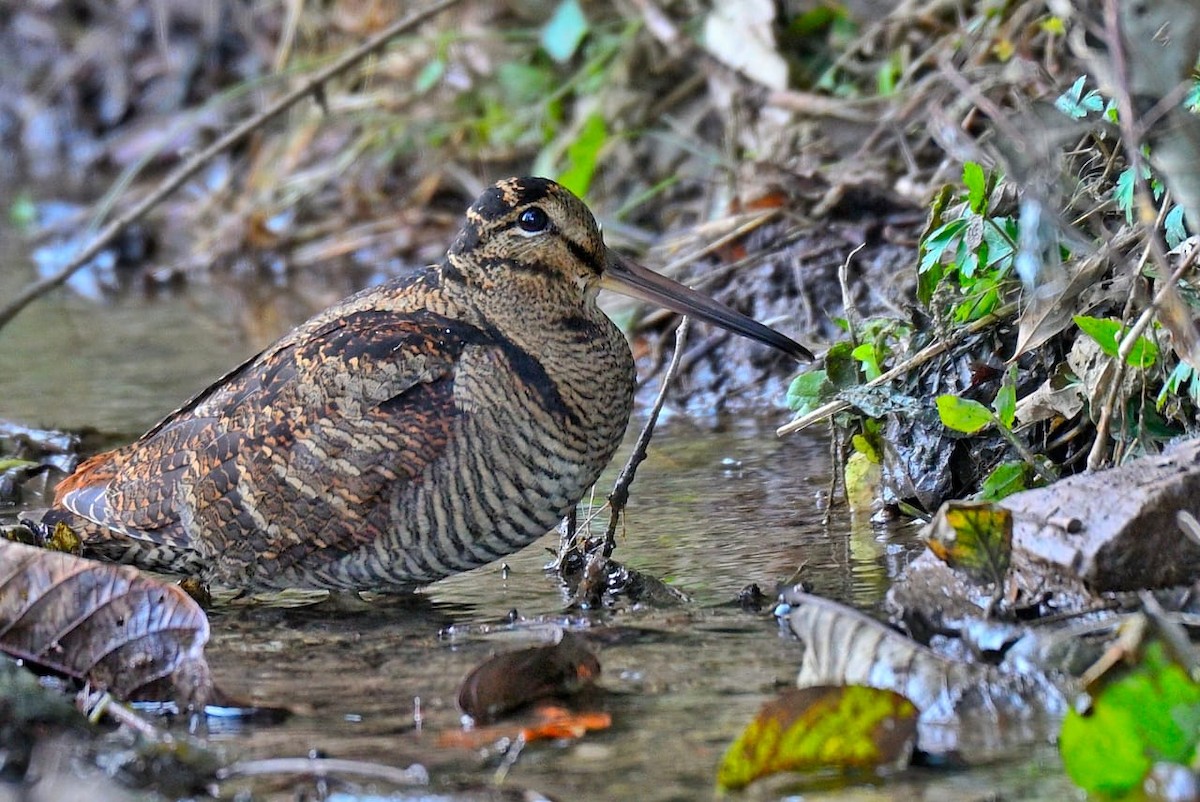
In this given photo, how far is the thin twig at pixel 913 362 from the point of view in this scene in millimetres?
3871

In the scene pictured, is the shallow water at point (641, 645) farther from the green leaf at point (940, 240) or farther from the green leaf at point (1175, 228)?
the green leaf at point (1175, 228)

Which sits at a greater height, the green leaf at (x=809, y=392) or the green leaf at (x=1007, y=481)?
the green leaf at (x=809, y=392)

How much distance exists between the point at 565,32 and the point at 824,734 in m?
5.06

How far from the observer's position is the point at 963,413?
138 inches

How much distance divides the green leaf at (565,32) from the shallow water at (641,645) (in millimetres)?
2278

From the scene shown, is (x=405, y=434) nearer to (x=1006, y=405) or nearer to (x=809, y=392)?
(x=809, y=392)

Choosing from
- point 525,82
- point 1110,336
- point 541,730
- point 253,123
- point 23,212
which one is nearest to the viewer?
point 541,730

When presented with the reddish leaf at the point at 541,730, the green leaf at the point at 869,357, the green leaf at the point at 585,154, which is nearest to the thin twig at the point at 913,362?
the green leaf at the point at 869,357

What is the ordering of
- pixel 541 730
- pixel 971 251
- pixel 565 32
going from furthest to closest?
pixel 565 32, pixel 971 251, pixel 541 730

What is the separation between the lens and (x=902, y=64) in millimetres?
6004

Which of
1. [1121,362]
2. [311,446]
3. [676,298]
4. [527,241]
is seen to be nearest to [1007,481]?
[1121,362]

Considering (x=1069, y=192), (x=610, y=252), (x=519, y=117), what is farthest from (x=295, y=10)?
(x=1069, y=192)

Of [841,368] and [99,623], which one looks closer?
[99,623]

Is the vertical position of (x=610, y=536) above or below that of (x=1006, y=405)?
below
